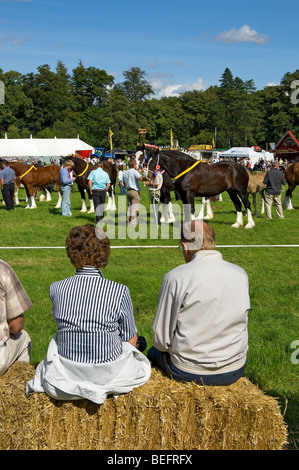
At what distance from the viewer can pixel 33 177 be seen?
819 inches

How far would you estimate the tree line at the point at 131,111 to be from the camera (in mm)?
94188

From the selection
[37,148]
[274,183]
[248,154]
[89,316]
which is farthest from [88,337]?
[37,148]

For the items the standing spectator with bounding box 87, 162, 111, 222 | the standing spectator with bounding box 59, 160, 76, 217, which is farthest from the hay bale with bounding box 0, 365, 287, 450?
the standing spectator with bounding box 59, 160, 76, 217

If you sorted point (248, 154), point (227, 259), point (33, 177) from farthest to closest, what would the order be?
point (248, 154)
point (33, 177)
point (227, 259)

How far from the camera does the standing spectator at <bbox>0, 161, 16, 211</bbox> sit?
64.0 feet

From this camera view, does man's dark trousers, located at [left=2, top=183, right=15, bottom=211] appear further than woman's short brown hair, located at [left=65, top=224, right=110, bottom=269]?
Yes

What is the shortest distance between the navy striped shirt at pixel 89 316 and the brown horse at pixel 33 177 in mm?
16973

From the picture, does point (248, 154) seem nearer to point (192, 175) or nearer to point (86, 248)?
point (192, 175)

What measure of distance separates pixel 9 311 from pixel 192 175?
38.7 feet

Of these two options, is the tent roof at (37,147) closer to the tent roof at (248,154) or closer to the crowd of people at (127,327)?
the tent roof at (248,154)

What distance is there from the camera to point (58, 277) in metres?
9.15

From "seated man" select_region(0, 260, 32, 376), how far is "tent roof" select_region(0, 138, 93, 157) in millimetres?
55724

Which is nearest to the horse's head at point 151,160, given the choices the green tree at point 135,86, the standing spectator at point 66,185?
the standing spectator at point 66,185

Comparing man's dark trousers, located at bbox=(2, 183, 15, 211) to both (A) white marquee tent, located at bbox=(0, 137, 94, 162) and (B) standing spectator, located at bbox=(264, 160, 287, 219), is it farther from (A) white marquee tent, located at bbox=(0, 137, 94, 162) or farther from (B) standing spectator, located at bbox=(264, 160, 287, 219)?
(A) white marquee tent, located at bbox=(0, 137, 94, 162)
